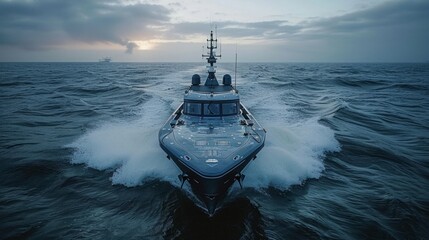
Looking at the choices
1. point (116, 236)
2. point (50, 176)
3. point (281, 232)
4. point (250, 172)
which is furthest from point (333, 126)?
point (50, 176)

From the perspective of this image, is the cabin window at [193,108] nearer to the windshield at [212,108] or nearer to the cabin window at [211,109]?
the windshield at [212,108]

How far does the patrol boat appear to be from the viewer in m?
8.02

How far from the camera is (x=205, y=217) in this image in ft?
28.2

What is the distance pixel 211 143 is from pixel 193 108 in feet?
A: 12.1

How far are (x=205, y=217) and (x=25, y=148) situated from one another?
12147 millimetres

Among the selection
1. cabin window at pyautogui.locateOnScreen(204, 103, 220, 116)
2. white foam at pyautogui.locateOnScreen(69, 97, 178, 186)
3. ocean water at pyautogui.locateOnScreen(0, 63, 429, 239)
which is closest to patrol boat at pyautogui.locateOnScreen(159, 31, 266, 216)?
cabin window at pyautogui.locateOnScreen(204, 103, 220, 116)

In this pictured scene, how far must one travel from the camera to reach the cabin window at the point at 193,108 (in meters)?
12.8

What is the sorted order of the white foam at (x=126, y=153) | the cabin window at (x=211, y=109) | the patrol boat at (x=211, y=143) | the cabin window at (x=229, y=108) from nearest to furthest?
the patrol boat at (x=211, y=143) → the white foam at (x=126, y=153) → the cabin window at (x=211, y=109) → the cabin window at (x=229, y=108)

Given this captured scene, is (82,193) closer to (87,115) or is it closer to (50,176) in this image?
(50,176)

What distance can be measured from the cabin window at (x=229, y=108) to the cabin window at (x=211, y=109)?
0.30m

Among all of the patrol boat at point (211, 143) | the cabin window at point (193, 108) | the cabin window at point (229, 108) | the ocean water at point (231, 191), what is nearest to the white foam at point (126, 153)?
the ocean water at point (231, 191)

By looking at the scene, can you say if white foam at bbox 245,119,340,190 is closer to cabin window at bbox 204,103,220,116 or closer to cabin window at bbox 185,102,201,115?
cabin window at bbox 204,103,220,116

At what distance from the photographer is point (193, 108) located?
1292cm

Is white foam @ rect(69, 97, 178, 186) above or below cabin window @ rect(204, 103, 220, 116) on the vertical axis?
below
